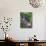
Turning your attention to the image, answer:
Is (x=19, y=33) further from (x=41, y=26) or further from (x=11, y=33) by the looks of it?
(x=41, y=26)

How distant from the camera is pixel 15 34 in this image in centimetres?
451

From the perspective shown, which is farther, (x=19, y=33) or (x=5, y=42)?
(x=19, y=33)

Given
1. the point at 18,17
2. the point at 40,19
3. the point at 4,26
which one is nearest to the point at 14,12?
the point at 18,17

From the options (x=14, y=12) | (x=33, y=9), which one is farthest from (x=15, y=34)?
(x=33, y=9)

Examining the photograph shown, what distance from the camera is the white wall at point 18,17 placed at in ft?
14.8

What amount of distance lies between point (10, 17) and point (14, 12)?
22 centimetres

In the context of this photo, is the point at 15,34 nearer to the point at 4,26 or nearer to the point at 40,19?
the point at 4,26

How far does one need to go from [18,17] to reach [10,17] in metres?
0.27

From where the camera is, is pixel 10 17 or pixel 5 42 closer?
pixel 5 42

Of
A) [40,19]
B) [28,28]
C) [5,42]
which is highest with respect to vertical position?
[40,19]

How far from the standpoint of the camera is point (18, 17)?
4.54 m

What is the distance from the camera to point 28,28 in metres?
4.57

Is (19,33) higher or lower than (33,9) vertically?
lower

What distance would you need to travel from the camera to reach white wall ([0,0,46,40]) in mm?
4496
